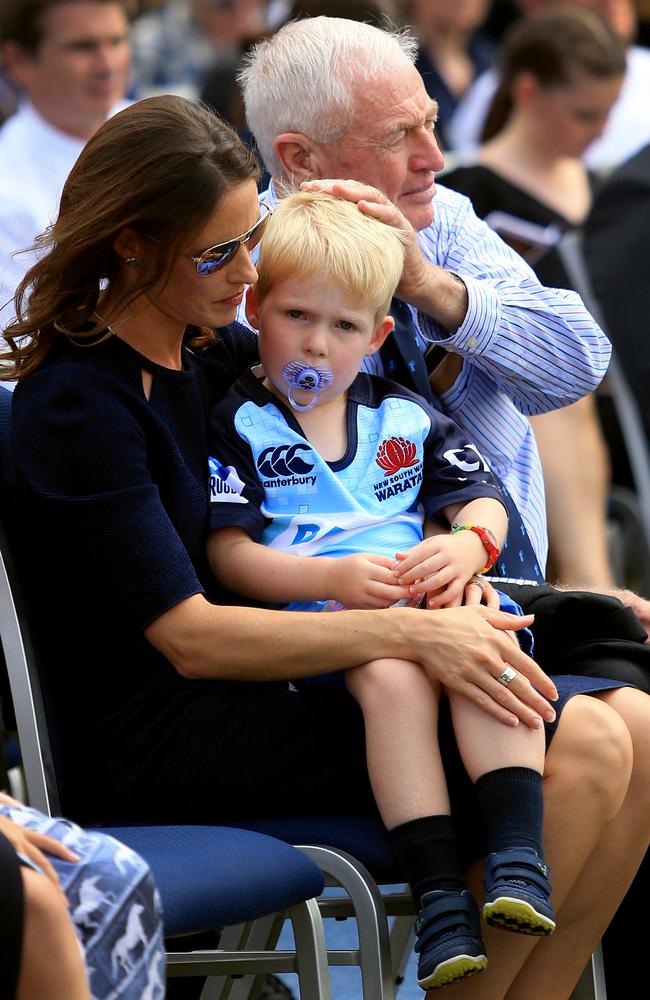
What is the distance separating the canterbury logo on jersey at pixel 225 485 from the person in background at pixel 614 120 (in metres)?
4.42

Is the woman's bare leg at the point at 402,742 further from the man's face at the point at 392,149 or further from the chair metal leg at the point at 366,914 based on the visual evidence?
the man's face at the point at 392,149

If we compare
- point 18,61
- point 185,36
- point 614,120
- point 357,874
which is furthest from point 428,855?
point 185,36

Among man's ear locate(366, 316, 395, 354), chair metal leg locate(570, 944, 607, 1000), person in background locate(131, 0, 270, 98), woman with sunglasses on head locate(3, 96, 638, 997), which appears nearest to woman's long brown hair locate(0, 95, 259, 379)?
woman with sunglasses on head locate(3, 96, 638, 997)

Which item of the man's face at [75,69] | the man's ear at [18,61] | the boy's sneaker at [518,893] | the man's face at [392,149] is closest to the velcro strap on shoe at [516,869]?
the boy's sneaker at [518,893]

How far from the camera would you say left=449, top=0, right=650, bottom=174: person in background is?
23.8 ft

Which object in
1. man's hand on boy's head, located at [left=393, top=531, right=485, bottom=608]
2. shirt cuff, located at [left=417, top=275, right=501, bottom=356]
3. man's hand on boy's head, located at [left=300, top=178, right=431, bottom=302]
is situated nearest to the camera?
man's hand on boy's head, located at [left=393, top=531, right=485, bottom=608]

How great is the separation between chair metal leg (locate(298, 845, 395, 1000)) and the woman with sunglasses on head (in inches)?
5.7

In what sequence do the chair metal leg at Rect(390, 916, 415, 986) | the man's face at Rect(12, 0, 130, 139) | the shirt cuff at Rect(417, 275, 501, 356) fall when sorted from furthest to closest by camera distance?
the man's face at Rect(12, 0, 130, 139) → the chair metal leg at Rect(390, 916, 415, 986) → the shirt cuff at Rect(417, 275, 501, 356)

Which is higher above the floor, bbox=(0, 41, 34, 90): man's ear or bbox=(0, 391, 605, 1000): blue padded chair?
bbox=(0, 41, 34, 90): man's ear

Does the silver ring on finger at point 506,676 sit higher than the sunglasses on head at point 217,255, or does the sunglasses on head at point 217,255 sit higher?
the sunglasses on head at point 217,255

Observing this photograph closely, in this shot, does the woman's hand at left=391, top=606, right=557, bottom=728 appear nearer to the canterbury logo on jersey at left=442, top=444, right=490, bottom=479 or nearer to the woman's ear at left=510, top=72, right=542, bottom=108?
the canterbury logo on jersey at left=442, top=444, right=490, bottom=479

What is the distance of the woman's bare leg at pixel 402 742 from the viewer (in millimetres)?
2180

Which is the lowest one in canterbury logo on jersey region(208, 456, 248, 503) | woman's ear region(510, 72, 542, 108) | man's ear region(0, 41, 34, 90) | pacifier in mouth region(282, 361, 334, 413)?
woman's ear region(510, 72, 542, 108)

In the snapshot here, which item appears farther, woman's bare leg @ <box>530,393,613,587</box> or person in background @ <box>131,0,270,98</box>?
person in background @ <box>131,0,270,98</box>
